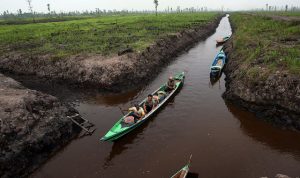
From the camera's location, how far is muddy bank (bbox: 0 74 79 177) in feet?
37.1

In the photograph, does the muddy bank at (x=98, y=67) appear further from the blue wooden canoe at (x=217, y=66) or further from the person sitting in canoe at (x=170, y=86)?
the blue wooden canoe at (x=217, y=66)

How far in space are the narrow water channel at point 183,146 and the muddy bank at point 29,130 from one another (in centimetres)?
69

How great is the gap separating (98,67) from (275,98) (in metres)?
14.4

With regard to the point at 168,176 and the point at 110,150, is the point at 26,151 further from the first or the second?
the point at 168,176

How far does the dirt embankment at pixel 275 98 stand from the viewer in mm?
14125

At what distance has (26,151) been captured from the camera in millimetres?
11805

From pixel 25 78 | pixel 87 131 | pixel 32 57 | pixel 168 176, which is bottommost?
pixel 168 176

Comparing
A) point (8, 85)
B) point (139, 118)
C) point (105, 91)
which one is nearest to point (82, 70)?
point (105, 91)

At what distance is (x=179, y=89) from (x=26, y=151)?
1298 cm

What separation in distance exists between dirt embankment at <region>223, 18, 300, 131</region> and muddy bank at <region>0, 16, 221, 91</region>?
9.20 meters

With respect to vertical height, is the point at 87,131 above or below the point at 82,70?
below

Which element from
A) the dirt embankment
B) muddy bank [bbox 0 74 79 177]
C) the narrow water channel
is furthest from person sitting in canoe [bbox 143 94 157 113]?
the dirt embankment

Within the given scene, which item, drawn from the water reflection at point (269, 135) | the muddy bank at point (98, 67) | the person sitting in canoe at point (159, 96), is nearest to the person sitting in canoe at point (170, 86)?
the person sitting in canoe at point (159, 96)

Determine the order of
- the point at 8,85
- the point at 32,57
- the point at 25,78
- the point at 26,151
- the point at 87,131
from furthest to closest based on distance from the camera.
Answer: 1. the point at 32,57
2. the point at 25,78
3. the point at 8,85
4. the point at 87,131
5. the point at 26,151
